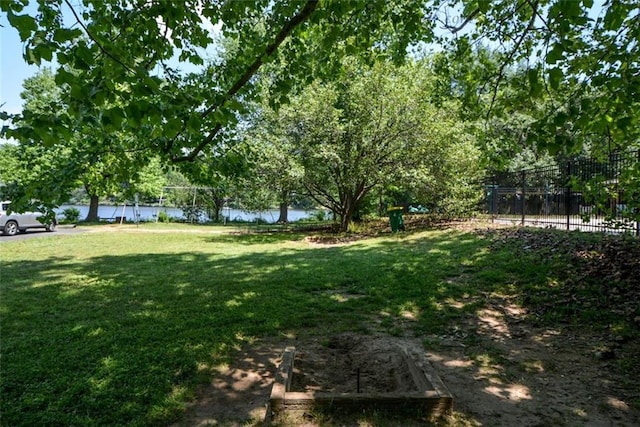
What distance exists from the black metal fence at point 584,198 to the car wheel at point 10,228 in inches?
771

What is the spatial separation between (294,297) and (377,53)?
436 centimetres

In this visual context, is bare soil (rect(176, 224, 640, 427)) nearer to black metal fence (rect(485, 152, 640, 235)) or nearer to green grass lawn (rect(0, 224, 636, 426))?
green grass lawn (rect(0, 224, 636, 426))

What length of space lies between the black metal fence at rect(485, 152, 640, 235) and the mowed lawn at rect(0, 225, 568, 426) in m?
1.36

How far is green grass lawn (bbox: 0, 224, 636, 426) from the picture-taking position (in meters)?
3.11

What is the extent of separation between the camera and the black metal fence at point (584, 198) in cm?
553

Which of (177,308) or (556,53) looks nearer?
(556,53)

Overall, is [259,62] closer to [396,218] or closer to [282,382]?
[282,382]

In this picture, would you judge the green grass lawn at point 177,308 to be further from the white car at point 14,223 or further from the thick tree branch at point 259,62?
the white car at point 14,223

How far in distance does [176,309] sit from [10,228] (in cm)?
1549

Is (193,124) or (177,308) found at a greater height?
(193,124)

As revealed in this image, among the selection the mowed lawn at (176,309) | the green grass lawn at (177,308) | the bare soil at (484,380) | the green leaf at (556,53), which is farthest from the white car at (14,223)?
the green leaf at (556,53)

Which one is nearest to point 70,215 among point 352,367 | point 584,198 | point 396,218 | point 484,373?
point 396,218

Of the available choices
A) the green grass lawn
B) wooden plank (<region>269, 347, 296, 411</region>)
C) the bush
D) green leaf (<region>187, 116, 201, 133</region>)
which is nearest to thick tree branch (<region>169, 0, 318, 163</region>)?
green leaf (<region>187, 116, 201, 133</region>)

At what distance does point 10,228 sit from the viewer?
53.5ft
